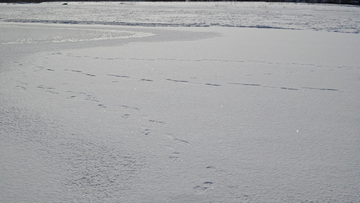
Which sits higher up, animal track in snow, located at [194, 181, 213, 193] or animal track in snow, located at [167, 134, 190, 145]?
animal track in snow, located at [194, 181, 213, 193]

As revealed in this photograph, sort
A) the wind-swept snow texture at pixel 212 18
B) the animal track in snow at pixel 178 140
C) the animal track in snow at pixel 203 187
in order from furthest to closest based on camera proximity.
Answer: the wind-swept snow texture at pixel 212 18 < the animal track in snow at pixel 178 140 < the animal track in snow at pixel 203 187

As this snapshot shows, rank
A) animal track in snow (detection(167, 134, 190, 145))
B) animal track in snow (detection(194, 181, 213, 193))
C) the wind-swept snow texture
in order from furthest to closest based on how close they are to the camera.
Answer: the wind-swept snow texture
animal track in snow (detection(167, 134, 190, 145))
animal track in snow (detection(194, 181, 213, 193))

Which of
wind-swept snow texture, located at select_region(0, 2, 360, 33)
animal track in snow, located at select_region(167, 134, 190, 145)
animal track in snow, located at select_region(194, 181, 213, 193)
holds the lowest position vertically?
animal track in snow, located at select_region(167, 134, 190, 145)

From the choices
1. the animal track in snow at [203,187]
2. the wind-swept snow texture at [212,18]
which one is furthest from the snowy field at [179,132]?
the wind-swept snow texture at [212,18]

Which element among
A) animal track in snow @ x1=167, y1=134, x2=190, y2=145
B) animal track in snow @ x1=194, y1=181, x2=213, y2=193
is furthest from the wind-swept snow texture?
animal track in snow @ x1=194, y1=181, x2=213, y2=193

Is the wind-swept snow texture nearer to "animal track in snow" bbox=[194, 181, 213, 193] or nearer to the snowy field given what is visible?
the snowy field

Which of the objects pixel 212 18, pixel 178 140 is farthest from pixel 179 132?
pixel 212 18

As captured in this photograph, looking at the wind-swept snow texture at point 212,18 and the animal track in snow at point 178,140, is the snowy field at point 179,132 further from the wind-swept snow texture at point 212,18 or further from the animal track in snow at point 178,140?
the wind-swept snow texture at point 212,18

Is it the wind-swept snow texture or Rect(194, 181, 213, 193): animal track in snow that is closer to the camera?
Rect(194, 181, 213, 193): animal track in snow

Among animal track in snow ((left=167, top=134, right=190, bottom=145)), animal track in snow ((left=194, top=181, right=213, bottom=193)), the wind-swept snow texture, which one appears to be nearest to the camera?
animal track in snow ((left=194, top=181, right=213, bottom=193))

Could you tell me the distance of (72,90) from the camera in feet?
10.2

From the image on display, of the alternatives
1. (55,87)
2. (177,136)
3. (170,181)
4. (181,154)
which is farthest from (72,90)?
(170,181)

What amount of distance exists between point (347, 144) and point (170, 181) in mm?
1256

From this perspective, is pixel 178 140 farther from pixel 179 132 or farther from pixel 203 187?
pixel 203 187
